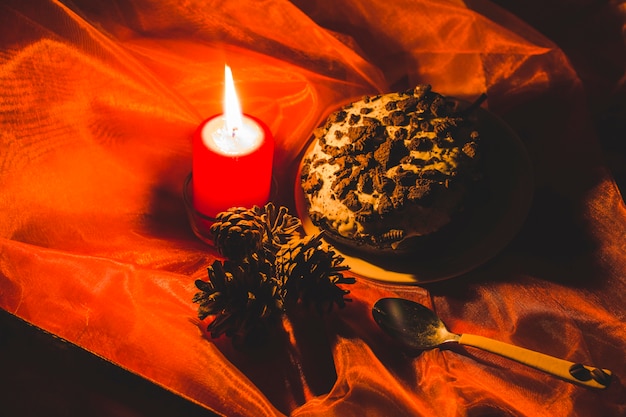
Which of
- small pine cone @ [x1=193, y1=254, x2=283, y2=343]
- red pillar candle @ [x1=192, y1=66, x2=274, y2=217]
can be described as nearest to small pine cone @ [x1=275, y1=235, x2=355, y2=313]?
small pine cone @ [x1=193, y1=254, x2=283, y2=343]

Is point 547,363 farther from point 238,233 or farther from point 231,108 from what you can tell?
point 231,108

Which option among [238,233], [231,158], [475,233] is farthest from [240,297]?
[475,233]

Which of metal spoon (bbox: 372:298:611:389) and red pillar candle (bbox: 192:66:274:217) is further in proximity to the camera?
red pillar candle (bbox: 192:66:274:217)

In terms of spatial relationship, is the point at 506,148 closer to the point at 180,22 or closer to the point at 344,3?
the point at 344,3

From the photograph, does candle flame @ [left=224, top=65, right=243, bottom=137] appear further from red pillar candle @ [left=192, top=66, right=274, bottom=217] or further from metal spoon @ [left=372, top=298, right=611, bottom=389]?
metal spoon @ [left=372, top=298, right=611, bottom=389]

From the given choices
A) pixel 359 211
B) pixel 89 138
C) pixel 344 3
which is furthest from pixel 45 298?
pixel 344 3
